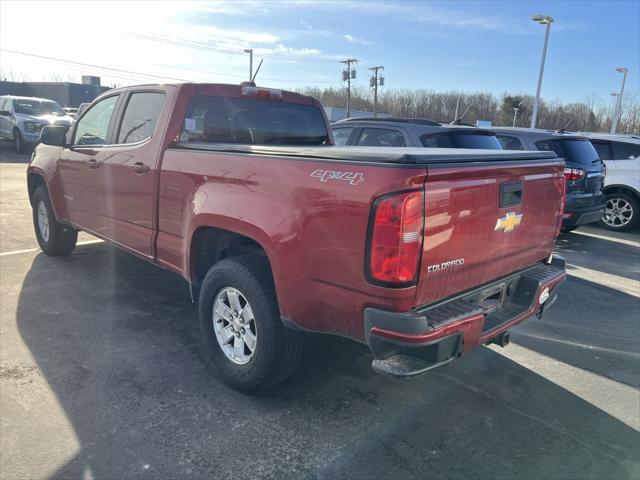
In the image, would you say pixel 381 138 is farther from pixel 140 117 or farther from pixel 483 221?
pixel 483 221

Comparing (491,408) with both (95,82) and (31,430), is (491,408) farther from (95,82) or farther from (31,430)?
(95,82)

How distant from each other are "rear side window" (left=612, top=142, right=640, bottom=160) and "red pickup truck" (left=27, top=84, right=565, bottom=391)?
26.6 feet

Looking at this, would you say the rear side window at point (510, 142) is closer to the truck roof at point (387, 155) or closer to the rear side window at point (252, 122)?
the rear side window at point (252, 122)

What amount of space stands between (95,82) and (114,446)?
61.0m

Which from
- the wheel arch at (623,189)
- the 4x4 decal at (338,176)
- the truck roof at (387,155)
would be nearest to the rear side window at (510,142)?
the wheel arch at (623,189)

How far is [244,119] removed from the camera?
441 cm

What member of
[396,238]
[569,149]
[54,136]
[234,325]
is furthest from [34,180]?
[569,149]

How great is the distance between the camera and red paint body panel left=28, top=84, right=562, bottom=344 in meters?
2.42

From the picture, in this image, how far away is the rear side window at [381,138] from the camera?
6357 millimetres

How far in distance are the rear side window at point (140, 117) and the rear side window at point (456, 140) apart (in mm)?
3280

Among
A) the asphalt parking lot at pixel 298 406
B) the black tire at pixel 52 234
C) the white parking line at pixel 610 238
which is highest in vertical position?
the black tire at pixel 52 234

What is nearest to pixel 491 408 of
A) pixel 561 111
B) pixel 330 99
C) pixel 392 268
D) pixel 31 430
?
pixel 392 268

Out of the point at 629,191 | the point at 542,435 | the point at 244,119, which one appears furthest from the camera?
the point at 629,191

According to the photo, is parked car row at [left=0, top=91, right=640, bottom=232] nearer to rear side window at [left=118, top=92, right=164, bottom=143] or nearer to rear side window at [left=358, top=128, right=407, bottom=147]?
rear side window at [left=358, top=128, right=407, bottom=147]
